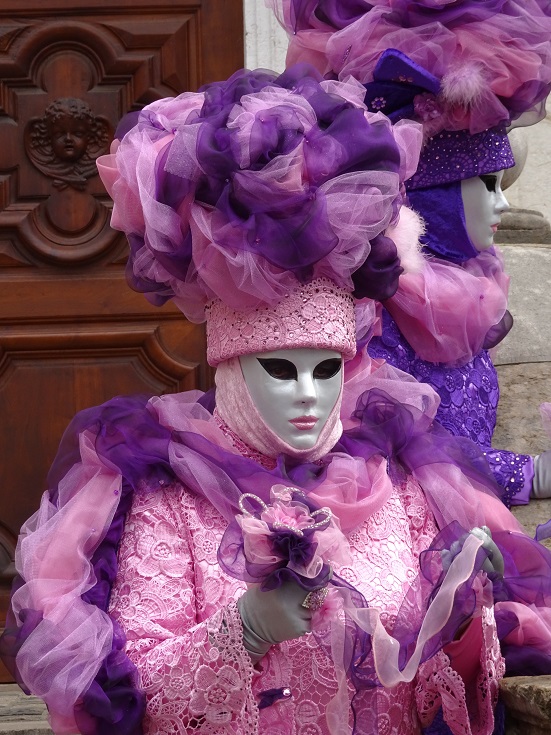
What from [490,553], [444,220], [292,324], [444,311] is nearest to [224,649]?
[490,553]

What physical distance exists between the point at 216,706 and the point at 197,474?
0.37 metres

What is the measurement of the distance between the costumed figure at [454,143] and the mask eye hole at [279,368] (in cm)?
51

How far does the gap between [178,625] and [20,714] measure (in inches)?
37.2

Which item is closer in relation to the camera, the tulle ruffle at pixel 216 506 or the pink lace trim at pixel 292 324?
the tulle ruffle at pixel 216 506

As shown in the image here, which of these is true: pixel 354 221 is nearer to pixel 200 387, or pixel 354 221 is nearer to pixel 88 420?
pixel 88 420

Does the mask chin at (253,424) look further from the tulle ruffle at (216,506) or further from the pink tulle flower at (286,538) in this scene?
the pink tulle flower at (286,538)

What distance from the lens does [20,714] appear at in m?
2.88

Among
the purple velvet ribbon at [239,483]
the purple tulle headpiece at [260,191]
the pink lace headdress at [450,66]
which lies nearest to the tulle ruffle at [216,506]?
the purple velvet ribbon at [239,483]

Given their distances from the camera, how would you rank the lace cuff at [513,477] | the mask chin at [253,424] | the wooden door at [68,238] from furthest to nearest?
the wooden door at [68,238], the lace cuff at [513,477], the mask chin at [253,424]

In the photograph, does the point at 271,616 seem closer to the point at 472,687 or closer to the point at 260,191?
the point at 472,687

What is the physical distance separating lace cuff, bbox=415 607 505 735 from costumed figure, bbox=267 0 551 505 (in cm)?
57

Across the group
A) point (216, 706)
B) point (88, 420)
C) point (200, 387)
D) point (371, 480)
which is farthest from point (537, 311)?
point (216, 706)

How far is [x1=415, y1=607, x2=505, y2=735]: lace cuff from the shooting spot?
82.9 inches

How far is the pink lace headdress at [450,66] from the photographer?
2.69m
